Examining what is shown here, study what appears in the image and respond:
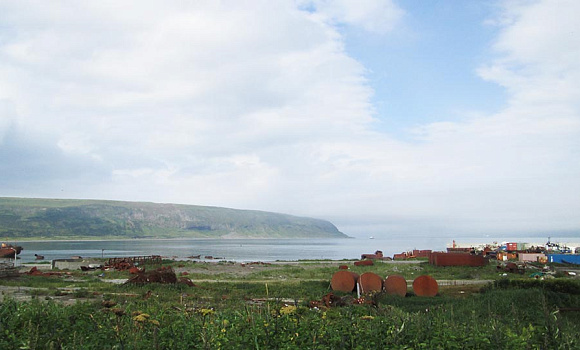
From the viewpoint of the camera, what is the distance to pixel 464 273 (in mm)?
34844

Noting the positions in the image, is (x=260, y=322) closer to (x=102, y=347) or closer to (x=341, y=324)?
(x=341, y=324)

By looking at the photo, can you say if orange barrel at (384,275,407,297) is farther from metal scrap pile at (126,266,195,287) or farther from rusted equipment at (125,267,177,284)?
rusted equipment at (125,267,177,284)

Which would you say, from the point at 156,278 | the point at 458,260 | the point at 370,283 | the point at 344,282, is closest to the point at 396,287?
the point at 370,283

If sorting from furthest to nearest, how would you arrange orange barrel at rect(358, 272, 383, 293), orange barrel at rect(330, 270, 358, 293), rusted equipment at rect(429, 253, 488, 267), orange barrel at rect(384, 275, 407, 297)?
1. rusted equipment at rect(429, 253, 488, 267)
2. orange barrel at rect(330, 270, 358, 293)
3. orange barrel at rect(358, 272, 383, 293)
4. orange barrel at rect(384, 275, 407, 297)

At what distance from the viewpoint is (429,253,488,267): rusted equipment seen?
135 ft

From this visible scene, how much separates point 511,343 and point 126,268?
37.1 m

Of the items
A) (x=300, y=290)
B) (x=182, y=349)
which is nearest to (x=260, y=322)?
(x=182, y=349)

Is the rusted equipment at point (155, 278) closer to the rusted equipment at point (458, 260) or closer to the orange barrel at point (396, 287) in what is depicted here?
the orange barrel at point (396, 287)

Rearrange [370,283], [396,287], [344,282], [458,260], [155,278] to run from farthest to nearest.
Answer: [458,260] < [155,278] < [344,282] < [370,283] < [396,287]

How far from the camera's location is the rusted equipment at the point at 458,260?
41125 millimetres

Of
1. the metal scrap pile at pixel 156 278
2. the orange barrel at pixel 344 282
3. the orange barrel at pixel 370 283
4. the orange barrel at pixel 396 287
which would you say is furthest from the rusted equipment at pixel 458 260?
the metal scrap pile at pixel 156 278

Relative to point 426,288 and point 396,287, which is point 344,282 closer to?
point 396,287

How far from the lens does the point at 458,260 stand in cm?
4141

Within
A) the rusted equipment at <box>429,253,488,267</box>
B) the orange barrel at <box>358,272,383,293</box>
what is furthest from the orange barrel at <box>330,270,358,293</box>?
the rusted equipment at <box>429,253,488,267</box>
